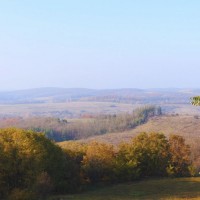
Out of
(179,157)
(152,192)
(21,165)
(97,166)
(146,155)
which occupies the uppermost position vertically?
(21,165)

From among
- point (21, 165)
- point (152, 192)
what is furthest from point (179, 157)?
point (21, 165)

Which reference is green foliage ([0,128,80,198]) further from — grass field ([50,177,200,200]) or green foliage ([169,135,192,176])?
green foliage ([169,135,192,176])

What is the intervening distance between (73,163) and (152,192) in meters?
19.1

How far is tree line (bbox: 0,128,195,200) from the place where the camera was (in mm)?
53000

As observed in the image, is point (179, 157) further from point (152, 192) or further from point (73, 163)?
point (152, 192)

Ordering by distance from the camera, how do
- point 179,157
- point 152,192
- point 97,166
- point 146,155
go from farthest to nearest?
point 179,157 < point 146,155 < point 97,166 < point 152,192

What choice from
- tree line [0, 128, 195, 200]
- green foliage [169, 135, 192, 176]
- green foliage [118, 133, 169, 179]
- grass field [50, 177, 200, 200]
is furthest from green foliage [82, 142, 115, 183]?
green foliage [169, 135, 192, 176]

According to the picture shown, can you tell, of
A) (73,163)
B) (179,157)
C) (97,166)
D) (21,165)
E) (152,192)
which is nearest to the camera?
(21,165)

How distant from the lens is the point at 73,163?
2744 inches

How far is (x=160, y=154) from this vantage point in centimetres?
7775

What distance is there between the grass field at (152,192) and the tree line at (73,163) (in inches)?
160

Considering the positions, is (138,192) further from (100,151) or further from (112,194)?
(100,151)

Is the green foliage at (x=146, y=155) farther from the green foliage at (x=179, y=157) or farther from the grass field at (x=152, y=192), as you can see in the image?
the grass field at (x=152, y=192)

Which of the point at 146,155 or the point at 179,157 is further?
the point at 179,157
